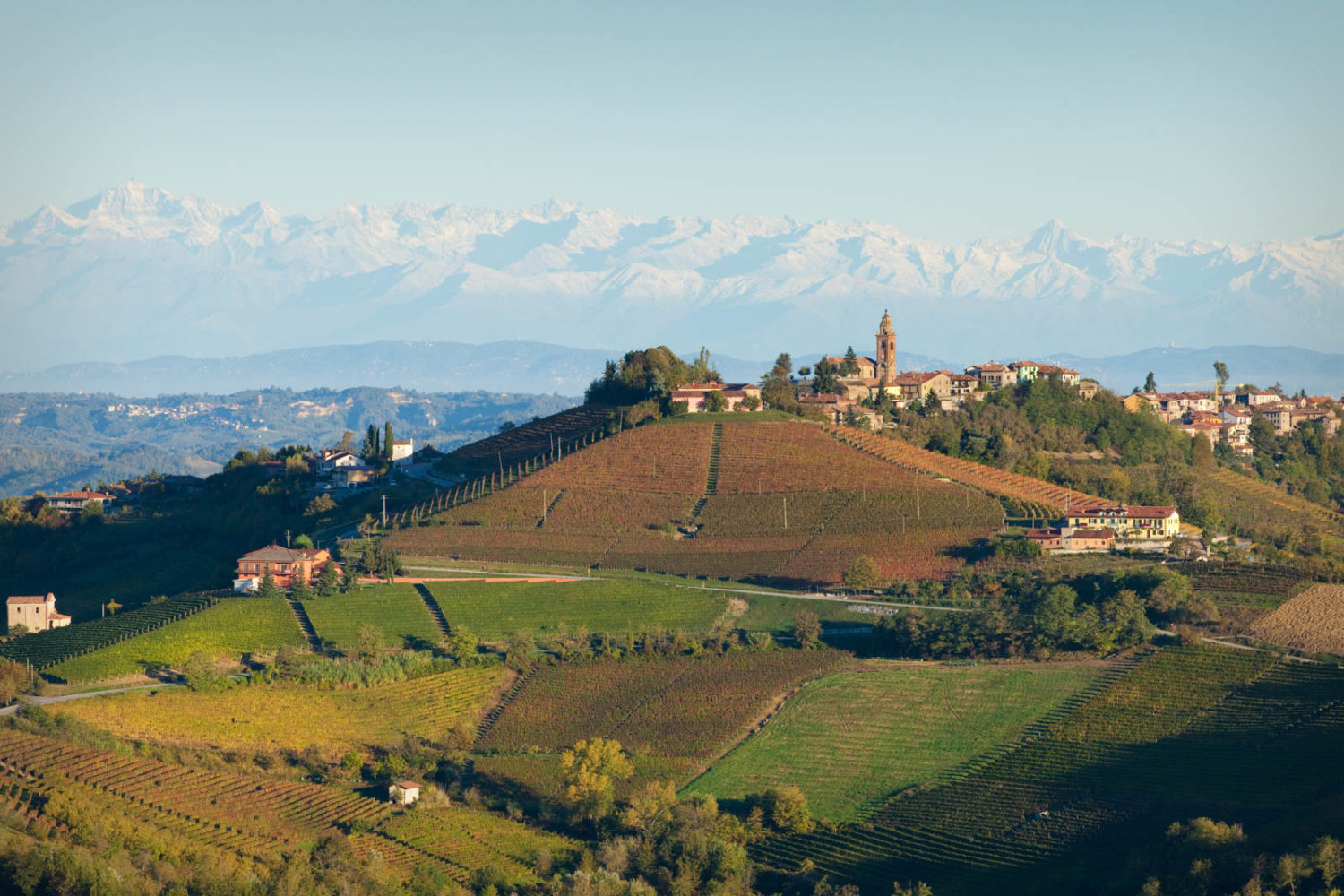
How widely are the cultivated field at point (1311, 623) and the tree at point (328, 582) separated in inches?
1455

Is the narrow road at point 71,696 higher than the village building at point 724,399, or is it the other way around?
the village building at point 724,399

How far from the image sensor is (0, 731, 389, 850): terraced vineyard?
147 ft

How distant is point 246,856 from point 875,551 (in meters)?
33.7

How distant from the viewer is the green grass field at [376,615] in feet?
205

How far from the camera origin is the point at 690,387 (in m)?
95.1

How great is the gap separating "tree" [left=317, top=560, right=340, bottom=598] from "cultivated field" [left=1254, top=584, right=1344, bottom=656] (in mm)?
36952

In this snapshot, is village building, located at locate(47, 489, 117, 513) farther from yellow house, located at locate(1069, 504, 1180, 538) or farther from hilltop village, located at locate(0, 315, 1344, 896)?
yellow house, located at locate(1069, 504, 1180, 538)

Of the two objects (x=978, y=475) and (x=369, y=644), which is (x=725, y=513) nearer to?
(x=978, y=475)

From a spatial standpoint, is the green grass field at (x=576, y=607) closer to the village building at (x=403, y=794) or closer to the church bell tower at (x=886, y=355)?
the village building at (x=403, y=794)

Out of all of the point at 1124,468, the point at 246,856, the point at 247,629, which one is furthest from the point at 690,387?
the point at 246,856

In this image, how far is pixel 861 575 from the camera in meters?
65.2

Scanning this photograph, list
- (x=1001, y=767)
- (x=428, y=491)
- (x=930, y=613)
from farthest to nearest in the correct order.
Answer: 1. (x=428, y=491)
2. (x=930, y=613)
3. (x=1001, y=767)

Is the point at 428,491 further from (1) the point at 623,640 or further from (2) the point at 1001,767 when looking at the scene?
(2) the point at 1001,767

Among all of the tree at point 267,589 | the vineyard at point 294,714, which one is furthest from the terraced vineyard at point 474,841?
the tree at point 267,589
